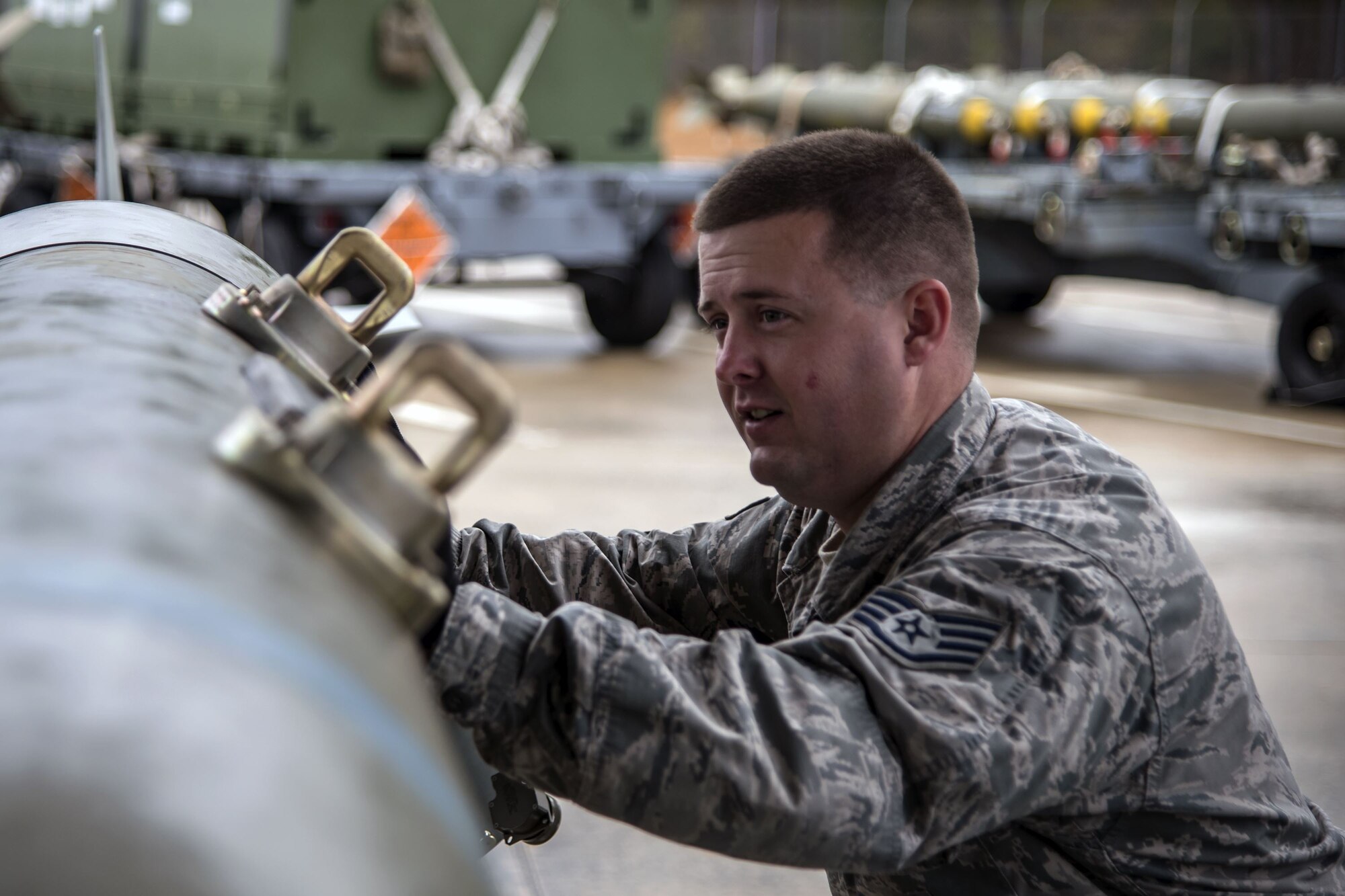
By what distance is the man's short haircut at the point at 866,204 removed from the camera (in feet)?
4.62

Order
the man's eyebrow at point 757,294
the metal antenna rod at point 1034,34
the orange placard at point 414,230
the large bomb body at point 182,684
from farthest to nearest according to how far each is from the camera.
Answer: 1. the metal antenna rod at point 1034,34
2. the orange placard at point 414,230
3. the man's eyebrow at point 757,294
4. the large bomb body at point 182,684

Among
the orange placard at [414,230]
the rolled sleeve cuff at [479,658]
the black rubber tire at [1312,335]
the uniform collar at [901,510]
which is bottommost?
the black rubber tire at [1312,335]

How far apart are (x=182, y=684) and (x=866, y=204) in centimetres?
103

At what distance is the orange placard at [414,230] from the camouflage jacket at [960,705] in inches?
228

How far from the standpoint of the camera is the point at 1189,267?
28.5 feet

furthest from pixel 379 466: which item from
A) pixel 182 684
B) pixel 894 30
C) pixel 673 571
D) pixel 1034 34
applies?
pixel 1034 34

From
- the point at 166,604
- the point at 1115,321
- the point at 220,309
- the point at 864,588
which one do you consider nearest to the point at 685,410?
the point at 1115,321

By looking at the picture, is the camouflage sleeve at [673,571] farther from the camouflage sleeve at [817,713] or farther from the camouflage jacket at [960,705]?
the camouflage sleeve at [817,713]

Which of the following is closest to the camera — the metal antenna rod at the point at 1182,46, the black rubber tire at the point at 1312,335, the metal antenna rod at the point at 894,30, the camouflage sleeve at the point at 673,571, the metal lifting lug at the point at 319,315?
the metal lifting lug at the point at 319,315

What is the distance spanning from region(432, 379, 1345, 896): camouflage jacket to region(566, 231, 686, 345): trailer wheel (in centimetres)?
767

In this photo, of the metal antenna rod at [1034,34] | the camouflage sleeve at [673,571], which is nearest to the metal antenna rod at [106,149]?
the camouflage sleeve at [673,571]

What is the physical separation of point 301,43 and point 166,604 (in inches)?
325

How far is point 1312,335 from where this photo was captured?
25.4ft

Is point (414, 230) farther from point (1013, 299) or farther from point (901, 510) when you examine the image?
point (901, 510)
